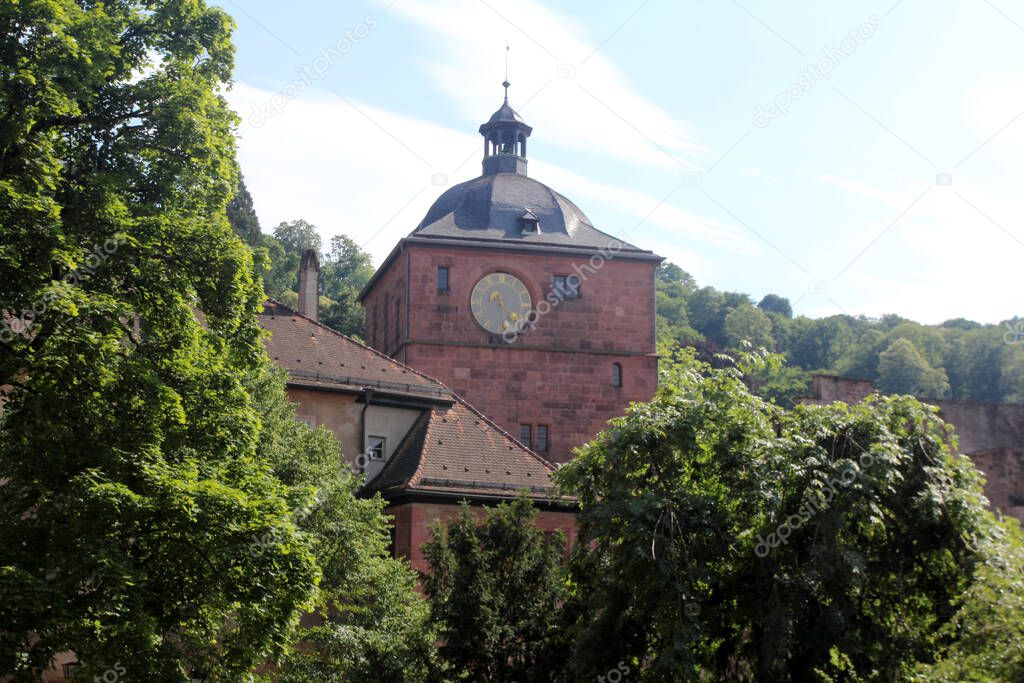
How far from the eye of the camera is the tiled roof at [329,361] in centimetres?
3397

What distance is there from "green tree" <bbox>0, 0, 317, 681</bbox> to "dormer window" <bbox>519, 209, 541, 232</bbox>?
23.5 meters

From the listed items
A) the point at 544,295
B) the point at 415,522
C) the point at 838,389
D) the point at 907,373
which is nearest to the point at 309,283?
the point at 544,295

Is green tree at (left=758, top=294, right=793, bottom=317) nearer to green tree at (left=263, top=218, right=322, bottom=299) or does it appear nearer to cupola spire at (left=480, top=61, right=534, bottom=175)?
green tree at (left=263, top=218, right=322, bottom=299)

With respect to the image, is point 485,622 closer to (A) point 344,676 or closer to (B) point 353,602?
(A) point 344,676

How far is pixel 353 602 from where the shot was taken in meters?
24.8

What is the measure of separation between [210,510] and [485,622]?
14.0 feet

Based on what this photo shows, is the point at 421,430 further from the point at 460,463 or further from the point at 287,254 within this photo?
the point at 287,254

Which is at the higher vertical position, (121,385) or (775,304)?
(775,304)

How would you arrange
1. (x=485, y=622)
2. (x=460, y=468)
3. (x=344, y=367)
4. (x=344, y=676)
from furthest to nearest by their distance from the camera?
(x=344, y=367), (x=460, y=468), (x=344, y=676), (x=485, y=622)

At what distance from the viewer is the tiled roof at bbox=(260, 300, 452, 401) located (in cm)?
3397

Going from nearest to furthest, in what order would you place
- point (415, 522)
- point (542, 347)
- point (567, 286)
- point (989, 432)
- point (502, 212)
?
point (415, 522)
point (542, 347)
point (567, 286)
point (502, 212)
point (989, 432)

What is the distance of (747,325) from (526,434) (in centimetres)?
6296

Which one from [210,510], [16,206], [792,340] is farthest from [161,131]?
[792,340]

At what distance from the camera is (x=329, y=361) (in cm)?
3475
